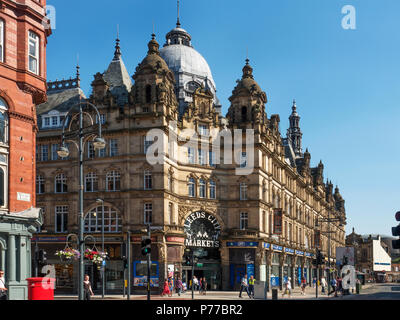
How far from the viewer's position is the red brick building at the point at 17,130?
25688 millimetres

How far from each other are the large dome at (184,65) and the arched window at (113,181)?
17.3 meters

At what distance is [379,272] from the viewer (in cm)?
16388

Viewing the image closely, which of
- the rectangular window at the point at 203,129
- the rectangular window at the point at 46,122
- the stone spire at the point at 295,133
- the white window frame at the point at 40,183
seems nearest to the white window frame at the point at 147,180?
the rectangular window at the point at 203,129

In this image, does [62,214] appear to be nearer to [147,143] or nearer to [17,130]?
[147,143]

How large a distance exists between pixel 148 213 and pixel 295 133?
6529 cm

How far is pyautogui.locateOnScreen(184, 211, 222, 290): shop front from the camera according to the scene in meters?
57.8

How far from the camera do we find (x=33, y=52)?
28594 millimetres

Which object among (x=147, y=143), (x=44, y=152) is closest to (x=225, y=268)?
(x=147, y=143)

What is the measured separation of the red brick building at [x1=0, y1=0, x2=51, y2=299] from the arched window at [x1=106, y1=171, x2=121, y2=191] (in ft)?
83.7

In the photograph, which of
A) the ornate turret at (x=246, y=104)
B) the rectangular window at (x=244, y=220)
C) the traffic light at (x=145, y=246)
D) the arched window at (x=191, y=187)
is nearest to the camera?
the traffic light at (x=145, y=246)

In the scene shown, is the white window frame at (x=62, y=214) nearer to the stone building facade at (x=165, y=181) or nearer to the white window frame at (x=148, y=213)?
the stone building facade at (x=165, y=181)
